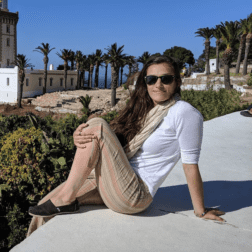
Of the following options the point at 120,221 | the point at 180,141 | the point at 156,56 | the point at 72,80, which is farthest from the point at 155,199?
the point at 72,80

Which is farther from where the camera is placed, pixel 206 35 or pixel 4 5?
pixel 4 5

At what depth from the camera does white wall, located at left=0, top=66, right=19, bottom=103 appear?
42.9 m

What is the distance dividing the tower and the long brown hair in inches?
2213

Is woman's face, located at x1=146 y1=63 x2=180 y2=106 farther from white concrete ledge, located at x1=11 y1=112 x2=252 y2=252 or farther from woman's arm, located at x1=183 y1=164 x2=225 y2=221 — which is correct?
white concrete ledge, located at x1=11 y1=112 x2=252 y2=252

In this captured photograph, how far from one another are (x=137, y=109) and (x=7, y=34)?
198ft

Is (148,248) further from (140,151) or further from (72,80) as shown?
(72,80)

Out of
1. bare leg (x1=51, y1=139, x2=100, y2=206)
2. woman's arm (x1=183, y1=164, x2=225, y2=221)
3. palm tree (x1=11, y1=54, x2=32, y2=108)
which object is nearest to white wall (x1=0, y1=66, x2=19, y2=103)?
palm tree (x1=11, y1=54, x2=32, y2=108)

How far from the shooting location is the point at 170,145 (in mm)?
2188

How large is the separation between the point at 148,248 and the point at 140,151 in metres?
0.70

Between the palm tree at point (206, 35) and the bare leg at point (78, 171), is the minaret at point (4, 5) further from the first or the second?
the bare leg at point (78, 171)

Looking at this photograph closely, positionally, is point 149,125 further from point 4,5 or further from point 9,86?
point 4,5

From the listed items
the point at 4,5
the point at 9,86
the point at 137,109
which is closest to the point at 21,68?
the point at 9,86

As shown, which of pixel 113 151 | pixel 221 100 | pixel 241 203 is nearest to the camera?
pixel 113 151

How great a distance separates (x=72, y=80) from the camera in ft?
168
